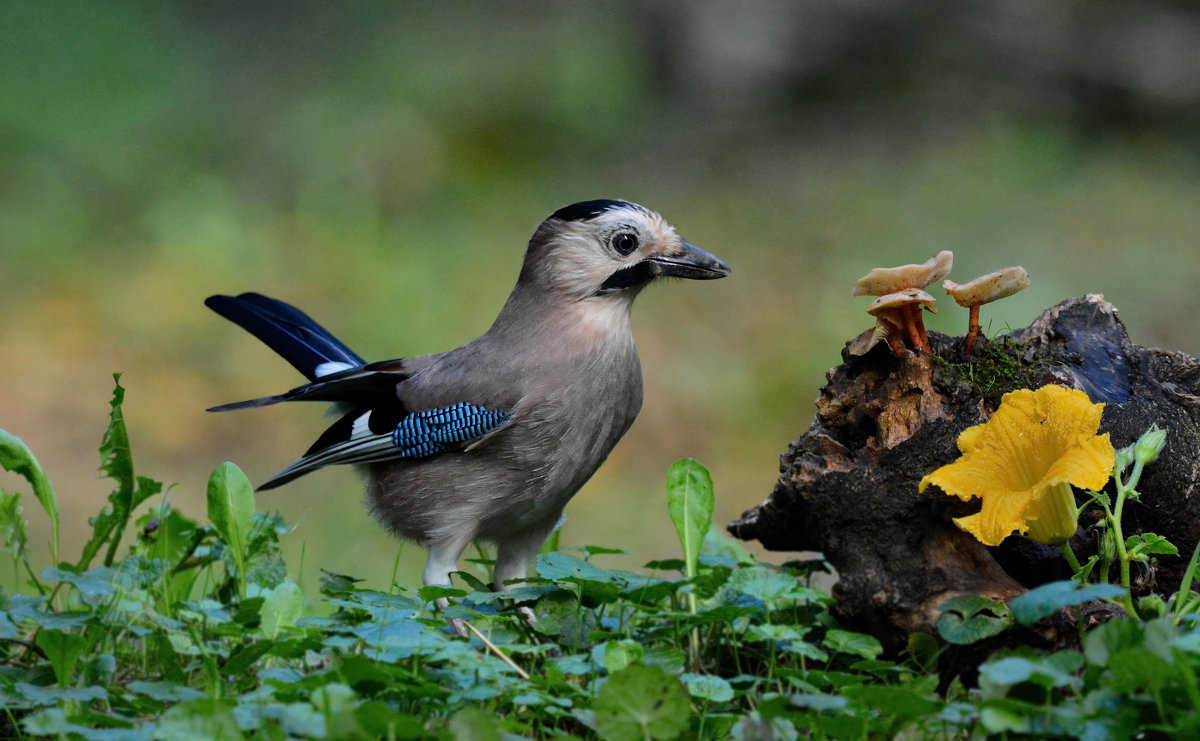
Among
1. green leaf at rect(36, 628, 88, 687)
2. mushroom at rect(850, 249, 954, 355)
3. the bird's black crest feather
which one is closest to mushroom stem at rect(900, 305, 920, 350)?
mushroom at rect(850, 249, 954, 355)

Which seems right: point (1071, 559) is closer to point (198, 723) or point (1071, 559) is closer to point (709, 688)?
point (709, 688)

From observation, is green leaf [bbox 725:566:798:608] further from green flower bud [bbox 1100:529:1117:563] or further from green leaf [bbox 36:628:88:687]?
green leaf [bbox 36:628:88:687]

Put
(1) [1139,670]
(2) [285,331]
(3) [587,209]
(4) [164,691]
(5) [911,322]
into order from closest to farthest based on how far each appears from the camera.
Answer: (1) [1139,670], (4) [164,691], (5) [911,322], (3) [587,209], (2) [285,331]

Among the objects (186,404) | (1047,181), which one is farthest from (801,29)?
(186,404)

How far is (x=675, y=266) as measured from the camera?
12.2ft

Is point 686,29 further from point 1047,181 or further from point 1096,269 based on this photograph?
point 1096,269

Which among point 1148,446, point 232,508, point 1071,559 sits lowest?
point 1071,559

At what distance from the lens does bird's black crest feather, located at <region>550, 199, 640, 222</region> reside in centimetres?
375

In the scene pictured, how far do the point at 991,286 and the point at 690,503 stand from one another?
2.82 feet

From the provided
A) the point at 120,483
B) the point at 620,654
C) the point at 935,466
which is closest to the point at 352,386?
the point at 120,483

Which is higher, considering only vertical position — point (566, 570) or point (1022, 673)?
point (566, 570)

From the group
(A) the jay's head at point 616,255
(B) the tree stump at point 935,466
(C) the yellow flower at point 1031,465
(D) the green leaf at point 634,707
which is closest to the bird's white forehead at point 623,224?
(A) the jay's head at point 616,255

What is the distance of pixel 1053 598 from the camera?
2121 mm

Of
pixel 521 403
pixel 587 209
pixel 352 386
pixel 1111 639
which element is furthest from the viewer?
pixel 352 386
